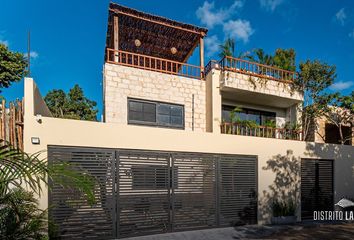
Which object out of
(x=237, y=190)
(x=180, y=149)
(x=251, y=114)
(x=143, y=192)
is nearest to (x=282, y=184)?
(x=237, y=190)

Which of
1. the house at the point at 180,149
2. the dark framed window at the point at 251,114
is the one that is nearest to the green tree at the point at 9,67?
the house at the point at 180,149

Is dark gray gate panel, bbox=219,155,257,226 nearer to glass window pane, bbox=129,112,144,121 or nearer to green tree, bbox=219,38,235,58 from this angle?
glass window pane, bbox=129,112,144,121

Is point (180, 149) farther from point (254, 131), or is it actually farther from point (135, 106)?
point (254, 131)

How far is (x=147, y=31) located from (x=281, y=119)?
8655 millimetres

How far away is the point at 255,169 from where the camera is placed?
8562 millimetres

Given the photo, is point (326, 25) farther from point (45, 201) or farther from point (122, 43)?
point (45, 201)

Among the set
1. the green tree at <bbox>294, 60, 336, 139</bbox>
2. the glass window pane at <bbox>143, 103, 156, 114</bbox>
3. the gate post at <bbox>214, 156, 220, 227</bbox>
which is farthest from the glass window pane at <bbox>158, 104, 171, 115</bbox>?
the green tree at <bbox>294, 60, 336, 139</bbox>

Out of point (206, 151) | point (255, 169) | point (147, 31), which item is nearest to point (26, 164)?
point (206, 151)

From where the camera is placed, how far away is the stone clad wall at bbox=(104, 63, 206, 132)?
9633 millimetres

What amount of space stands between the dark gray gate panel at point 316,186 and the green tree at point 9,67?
15.4 meters

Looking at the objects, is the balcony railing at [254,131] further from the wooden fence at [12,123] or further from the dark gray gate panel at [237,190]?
the wooden fence at [12,123]

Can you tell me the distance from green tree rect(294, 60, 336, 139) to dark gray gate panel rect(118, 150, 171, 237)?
26.8 ft

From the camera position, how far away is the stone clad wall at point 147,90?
963 cm

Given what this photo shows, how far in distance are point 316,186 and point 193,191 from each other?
5.49 metres
